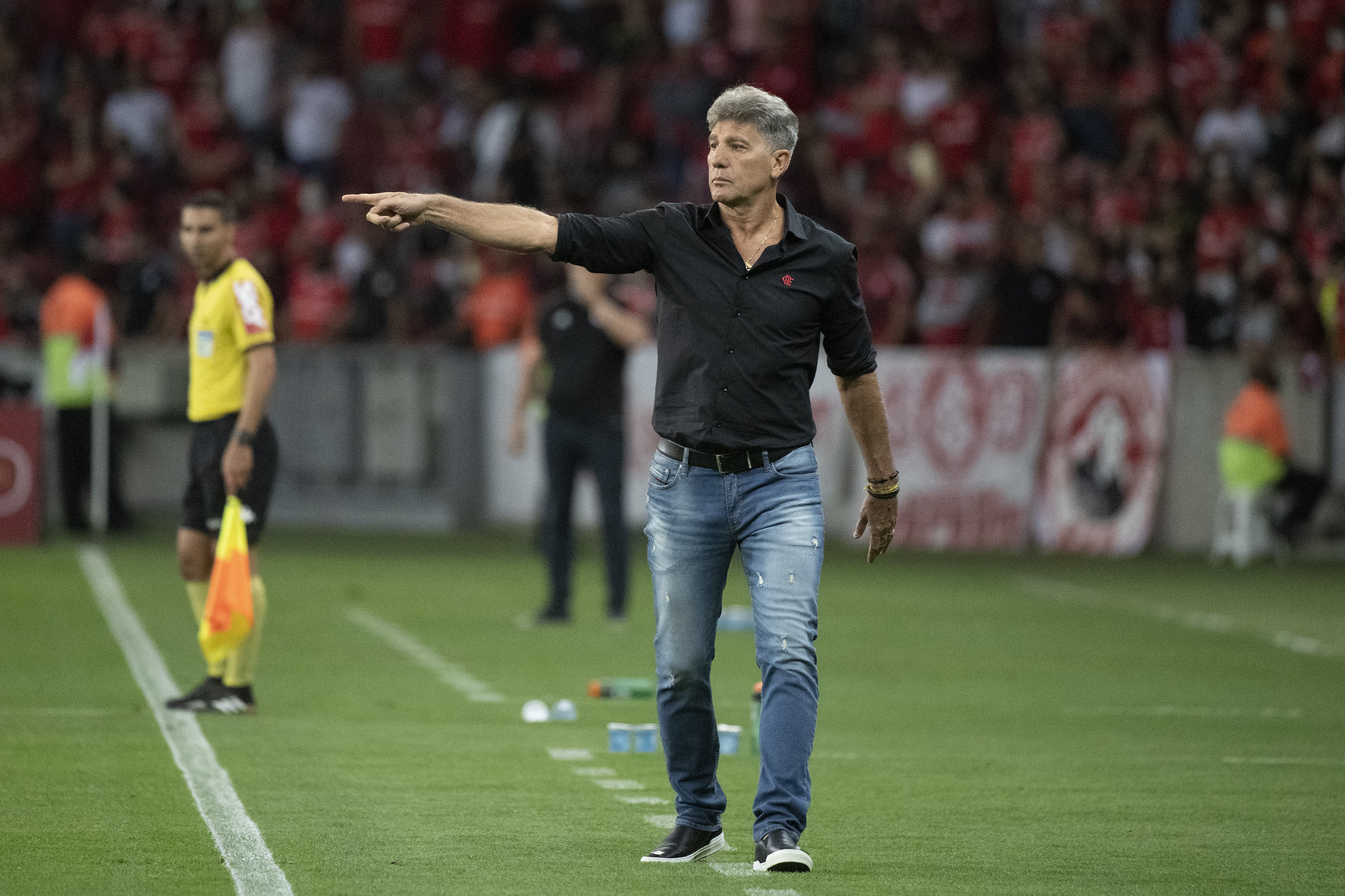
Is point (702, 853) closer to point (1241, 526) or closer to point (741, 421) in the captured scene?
point (741, 421)

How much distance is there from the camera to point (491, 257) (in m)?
23.9

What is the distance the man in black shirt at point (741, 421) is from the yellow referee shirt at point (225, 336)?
3599mm

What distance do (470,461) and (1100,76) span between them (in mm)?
8312

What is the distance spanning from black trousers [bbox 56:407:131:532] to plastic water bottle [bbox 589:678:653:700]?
12.4 metres

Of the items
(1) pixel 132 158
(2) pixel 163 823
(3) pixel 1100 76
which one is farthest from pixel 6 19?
(2) pixel 163 823

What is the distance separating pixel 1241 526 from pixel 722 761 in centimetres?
1292

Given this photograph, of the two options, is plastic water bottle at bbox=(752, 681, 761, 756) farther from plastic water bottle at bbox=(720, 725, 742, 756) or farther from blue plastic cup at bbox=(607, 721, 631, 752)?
blue plastic cup at bbox=(607, 721, 631, 752)

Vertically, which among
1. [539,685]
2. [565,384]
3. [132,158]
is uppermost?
[132,158]

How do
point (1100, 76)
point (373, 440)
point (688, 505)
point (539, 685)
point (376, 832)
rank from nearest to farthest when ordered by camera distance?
point (688, 505) → point (376, 832) → point (539, 685) → point (373, 440) → point (1100, 76)

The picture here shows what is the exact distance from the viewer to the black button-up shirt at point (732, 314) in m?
6.52

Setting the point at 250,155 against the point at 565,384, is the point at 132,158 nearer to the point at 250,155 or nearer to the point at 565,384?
the point at 250,155

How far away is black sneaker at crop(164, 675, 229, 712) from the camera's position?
1006 cm

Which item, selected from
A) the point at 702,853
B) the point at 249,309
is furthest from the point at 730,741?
the point at 249,309

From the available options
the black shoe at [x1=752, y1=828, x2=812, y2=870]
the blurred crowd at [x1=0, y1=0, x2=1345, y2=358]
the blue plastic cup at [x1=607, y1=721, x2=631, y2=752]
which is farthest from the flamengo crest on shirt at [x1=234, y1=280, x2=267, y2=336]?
the blurred crowd at [x1=0, y1=0, x2=1345, y2=358]
